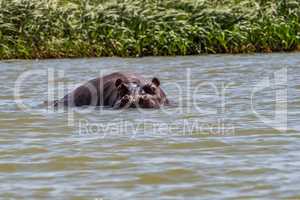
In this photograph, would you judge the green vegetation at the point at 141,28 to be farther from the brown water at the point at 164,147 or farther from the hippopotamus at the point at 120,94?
the hippopotamus at the point at 120,94

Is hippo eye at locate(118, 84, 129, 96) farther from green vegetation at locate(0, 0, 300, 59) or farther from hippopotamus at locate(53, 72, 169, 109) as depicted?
green vegetation at locate(0, 0, 300, 59)

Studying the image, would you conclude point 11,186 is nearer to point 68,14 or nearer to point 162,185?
point 162,185

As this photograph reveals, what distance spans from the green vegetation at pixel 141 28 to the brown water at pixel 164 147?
22.1ft

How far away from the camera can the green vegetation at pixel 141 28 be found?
64.1 ft

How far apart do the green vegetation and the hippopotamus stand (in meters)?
8.47

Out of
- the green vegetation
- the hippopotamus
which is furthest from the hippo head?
the green vegetation

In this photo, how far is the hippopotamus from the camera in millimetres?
10055

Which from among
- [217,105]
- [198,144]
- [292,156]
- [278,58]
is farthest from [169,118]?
[278,58]

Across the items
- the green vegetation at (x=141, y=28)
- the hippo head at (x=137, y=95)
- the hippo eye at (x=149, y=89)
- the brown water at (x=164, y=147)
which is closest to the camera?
the brown water at (x=164, y=147)

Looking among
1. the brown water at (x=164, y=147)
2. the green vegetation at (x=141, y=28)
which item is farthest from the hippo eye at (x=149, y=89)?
the green vegetation at (x=141, y=28)

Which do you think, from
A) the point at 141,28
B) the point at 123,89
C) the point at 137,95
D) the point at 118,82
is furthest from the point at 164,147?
the point at 141,28

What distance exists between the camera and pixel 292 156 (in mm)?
6527

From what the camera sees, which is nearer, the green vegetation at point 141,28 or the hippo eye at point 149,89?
the hippo eye at point 149,89

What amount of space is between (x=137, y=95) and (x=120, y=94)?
0.91ft
